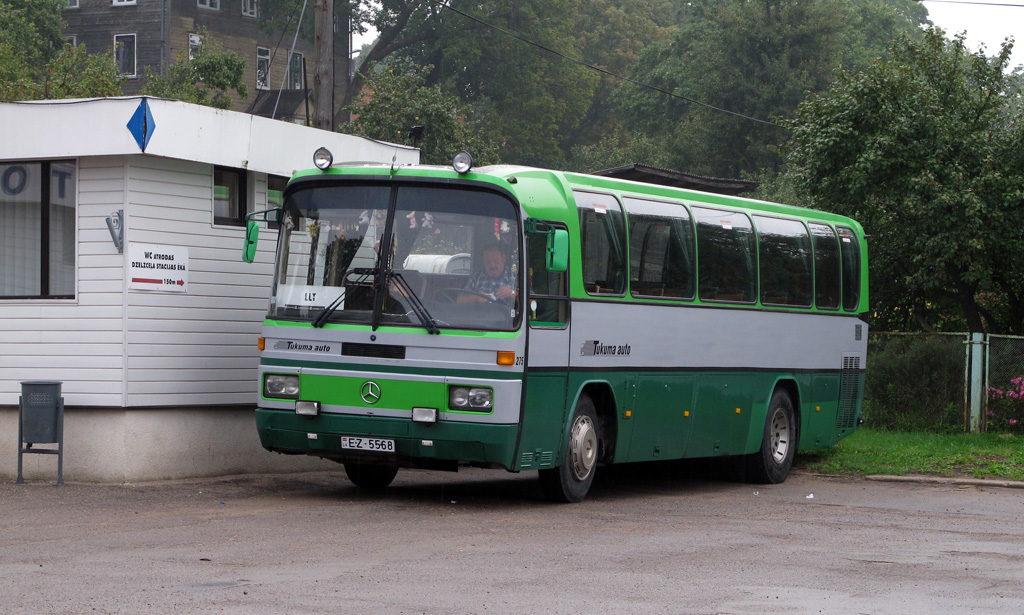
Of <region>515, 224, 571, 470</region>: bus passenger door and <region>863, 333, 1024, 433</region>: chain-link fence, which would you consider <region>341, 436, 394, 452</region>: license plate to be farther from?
Result: <region>863, 333, 1024, 433</region>: chain-link fence

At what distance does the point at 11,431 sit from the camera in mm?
14250

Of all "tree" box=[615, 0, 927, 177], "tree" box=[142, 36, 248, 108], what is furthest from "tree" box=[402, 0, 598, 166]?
"tree" box=[142, 36, 248, 108]

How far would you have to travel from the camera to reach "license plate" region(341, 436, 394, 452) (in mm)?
12258

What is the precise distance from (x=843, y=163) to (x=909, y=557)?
13459 mm

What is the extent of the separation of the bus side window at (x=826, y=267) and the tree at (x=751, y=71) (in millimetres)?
34773

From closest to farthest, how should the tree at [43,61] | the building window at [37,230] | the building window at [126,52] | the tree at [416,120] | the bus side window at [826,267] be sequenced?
1. the building window at [37,230]
2. the bus side window at [826,267]
3. the tree at [43,61]
4. the tree at [416,120]
5. the building window at [126,52]

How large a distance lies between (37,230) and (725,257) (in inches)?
288

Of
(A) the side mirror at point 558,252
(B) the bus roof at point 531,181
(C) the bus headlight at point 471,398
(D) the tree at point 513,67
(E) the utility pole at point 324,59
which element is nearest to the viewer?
(C) the bus headlight at point 471,398

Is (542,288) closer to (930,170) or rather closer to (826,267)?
(826,267)

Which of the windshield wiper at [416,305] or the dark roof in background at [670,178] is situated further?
the dark roof in background at [670,178]

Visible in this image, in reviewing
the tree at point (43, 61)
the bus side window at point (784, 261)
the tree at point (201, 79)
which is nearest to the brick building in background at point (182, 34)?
the tree at point (43, 61)

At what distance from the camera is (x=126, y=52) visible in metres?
61.0

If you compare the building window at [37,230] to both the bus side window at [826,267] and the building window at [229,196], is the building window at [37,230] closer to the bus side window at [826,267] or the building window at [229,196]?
the building window at [229,196]

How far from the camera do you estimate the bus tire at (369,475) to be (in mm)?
14070
